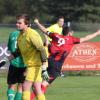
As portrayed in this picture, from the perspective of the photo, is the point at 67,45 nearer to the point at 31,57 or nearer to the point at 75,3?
the point at 31,57

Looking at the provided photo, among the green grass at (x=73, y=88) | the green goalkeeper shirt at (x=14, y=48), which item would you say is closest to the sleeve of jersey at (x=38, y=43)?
the green goalkeeper shirt at (x=14, y=48)

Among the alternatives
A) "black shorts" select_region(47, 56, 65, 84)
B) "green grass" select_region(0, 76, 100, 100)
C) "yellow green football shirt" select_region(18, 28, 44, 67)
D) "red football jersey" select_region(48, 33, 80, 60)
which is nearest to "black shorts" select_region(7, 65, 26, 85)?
"yellow green football shirt" select_region(18, 28, 44, 67)

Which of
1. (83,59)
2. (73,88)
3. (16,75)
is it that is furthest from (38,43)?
(83,59)

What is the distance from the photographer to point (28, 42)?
37.0 ft

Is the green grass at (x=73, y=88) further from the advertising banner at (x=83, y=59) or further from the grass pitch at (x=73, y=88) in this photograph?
the advertising banner at (x=83, y=59)

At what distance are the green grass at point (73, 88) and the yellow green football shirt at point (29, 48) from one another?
355 centimetres

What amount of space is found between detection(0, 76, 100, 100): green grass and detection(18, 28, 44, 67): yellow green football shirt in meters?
3.55

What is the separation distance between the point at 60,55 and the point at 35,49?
8.95 feet

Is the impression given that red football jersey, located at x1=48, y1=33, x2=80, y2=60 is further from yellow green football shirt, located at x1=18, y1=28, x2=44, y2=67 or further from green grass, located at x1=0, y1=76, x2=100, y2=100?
yellow green football shirt, located at x1=18, y1=28, x2=44, y2=67

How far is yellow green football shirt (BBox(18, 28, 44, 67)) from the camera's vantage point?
1121 cm

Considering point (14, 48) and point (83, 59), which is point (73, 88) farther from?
point (83, 59)

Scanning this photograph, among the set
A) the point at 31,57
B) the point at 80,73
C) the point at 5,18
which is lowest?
the point at 5,18

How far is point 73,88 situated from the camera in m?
17.3

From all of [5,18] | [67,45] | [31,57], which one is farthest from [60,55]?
[5,18]
